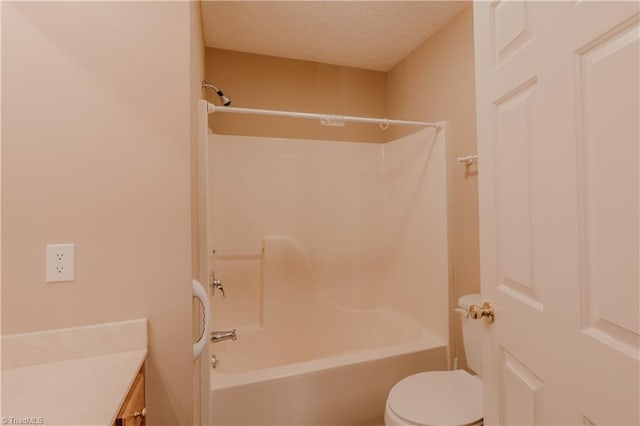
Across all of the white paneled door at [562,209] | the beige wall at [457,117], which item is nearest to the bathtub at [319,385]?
the beige wall at [457,117]

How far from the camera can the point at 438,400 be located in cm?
138

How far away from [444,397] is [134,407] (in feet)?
4.03

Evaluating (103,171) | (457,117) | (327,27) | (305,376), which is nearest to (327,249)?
(305,376)

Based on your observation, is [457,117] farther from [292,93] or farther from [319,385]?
[319,385]

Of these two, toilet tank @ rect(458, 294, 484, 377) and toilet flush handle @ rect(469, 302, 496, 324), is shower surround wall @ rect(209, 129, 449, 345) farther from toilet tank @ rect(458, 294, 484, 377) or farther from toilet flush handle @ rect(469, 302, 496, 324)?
toilet flush handle @ rect(469, 302, 496, 324)

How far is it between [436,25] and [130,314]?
7.40ft

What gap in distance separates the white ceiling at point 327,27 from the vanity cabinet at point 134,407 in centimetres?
189

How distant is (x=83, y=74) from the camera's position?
985mm

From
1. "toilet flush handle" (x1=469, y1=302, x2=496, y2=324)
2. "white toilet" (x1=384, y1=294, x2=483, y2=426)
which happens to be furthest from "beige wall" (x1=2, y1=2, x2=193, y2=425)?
"toilet flush handle" (x1=469, y1=302, x2=496, y2=324)

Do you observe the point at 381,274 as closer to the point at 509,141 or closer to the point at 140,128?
the point at 509,141

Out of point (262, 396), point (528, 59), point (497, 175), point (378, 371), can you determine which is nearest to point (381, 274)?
point (378, 371)

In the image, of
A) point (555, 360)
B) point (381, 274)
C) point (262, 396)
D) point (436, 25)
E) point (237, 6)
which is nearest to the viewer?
point (555, 360)

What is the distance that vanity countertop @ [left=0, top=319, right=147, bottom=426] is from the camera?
701mm

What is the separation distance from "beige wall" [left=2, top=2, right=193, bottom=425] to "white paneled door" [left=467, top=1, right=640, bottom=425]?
0.99 m
